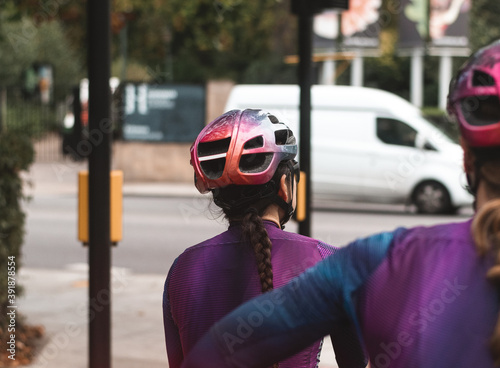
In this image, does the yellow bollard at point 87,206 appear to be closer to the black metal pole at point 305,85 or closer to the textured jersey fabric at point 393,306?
the black metal pole at point 305,85

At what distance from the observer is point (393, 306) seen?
1.44 meters

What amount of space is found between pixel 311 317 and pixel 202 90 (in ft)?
69.3

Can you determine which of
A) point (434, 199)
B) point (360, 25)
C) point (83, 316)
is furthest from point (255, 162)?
point (360, 25)

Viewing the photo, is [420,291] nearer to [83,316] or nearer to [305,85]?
[305,85]

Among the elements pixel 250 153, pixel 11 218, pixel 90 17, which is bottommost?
pixel 11 218

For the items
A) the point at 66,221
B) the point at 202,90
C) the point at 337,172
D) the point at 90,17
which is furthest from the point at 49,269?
the point at 202,90

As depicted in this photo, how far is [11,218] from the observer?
253 inches

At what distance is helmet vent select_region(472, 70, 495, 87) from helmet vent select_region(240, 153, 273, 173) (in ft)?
2.82

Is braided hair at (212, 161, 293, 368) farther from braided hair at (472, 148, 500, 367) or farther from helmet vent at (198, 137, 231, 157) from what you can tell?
braided hair at (472, 148, 500, 367)

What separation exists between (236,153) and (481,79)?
0.87 meters

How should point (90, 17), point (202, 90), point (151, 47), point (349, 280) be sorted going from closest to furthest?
point (349, 280), point (90, 17), point (202, 90), point (151, 47)

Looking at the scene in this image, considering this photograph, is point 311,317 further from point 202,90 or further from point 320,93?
point 202,90

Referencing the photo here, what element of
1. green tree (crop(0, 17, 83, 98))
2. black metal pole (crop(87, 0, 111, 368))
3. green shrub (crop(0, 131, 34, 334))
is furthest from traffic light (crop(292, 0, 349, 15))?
green tree (crop(0, 17, 83, 98))

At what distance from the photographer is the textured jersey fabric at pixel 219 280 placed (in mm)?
2184
